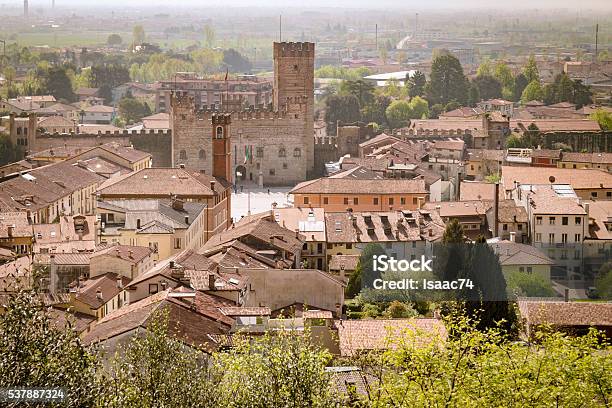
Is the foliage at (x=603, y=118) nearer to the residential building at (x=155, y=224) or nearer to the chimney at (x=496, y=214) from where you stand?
the chimney at (x=496, y=214)

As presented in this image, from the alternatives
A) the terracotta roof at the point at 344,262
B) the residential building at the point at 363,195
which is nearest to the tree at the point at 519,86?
the residential building at the point at 363,195

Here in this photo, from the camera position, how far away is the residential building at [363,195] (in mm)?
29969

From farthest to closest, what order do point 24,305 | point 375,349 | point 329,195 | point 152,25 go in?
point 152,25 → point 329,195 → point 375,349 → point 24,305

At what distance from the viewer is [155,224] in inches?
918

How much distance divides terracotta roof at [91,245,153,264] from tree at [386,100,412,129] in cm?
3415

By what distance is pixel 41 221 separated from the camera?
88.2 ft

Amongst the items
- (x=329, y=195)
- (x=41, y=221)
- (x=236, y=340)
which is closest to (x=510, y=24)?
(x=329, y=195)

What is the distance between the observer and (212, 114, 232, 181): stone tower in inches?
1211

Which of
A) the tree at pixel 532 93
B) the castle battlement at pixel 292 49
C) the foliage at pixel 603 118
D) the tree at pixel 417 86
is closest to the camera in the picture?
the castle battlement at pixel 292 49

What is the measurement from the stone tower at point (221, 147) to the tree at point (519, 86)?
90.0 ft

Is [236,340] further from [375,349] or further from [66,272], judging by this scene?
[66,272]

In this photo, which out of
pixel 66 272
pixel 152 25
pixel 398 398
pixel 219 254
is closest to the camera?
pixel 398 398

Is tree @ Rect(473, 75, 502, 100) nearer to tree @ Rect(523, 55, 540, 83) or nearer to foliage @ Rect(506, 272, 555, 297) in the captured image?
tree @ Rect(523, 55, 540, 83)

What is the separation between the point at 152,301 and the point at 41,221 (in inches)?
439
